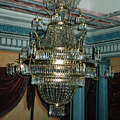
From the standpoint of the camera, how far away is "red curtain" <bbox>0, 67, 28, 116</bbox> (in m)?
3.88

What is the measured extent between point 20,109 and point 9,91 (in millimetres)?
433

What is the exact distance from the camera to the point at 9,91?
394 cm

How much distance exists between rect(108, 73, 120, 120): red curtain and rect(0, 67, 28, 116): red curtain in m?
1.75

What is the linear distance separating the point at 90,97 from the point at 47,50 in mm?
2959

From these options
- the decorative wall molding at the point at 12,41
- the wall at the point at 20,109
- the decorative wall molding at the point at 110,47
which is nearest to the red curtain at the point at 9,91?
the wall at the point at 20,109

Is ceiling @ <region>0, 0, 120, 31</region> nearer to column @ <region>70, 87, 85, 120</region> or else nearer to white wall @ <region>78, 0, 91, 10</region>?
white wall @ <region>78, 0, 91, 10</region>

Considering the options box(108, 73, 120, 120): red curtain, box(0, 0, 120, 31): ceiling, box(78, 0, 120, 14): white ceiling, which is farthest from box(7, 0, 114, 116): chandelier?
box(108, 73, 120, 120): red curtain

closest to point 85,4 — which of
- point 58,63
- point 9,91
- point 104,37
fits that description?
point 104,37

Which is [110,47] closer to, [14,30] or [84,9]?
[84,9]

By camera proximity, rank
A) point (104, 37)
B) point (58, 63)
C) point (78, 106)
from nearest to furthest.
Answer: point (58, 63)
point (104, 37)
point (78, 106)

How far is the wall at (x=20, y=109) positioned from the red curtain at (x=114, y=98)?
1312 mm

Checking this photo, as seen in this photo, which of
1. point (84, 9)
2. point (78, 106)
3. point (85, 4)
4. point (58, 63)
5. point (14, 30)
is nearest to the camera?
point (58, 63)

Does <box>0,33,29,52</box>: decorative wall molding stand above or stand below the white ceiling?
below

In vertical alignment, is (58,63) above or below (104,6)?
below
